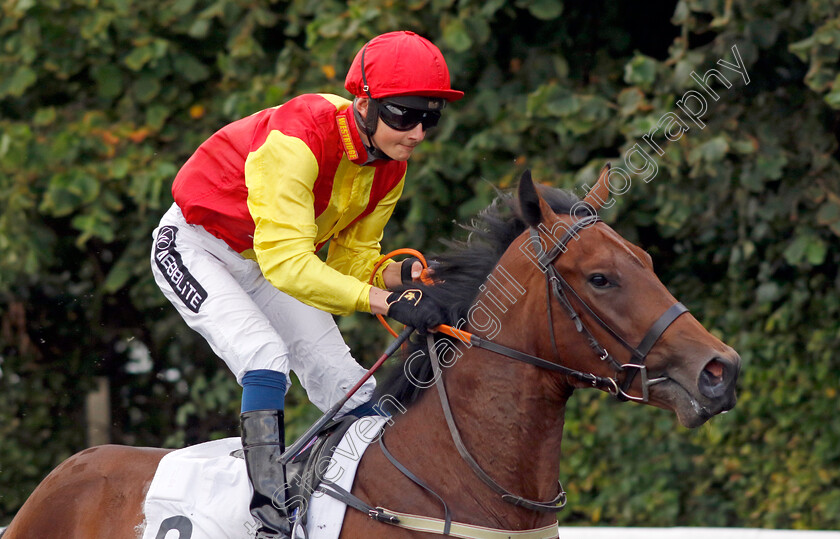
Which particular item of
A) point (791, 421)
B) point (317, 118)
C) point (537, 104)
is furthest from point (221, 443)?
point (791, 421)

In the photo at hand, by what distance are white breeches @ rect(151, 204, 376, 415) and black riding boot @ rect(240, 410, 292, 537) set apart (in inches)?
7.5

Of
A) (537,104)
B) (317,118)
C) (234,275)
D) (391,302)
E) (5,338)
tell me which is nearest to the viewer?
(391,302)

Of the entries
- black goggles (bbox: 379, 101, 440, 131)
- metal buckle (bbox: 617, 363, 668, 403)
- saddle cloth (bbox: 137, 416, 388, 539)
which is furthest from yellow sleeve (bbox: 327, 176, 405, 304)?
metal buckle (bbox: 617, 363, 668, 403)

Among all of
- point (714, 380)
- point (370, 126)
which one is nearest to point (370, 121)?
point (370, 126)

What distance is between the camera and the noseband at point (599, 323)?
8.35 ft

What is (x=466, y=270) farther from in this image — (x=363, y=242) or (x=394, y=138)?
(x=363, y=242)

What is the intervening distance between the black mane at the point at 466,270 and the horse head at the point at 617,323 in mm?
130

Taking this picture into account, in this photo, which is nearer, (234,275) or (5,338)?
(234,275)

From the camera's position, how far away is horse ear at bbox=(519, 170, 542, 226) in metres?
2.70

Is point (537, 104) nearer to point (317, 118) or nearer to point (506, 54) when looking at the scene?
point (506, 54)

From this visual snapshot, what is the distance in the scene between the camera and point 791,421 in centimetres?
625

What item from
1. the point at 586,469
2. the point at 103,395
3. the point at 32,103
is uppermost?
the point at 32,103

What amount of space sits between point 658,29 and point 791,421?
2.84 metres

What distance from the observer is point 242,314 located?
309 centimetres
